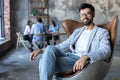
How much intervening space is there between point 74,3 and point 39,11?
1.40 metres

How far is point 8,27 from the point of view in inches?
369

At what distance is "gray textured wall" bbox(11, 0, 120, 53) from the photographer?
32.3 feet

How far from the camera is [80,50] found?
3066mm

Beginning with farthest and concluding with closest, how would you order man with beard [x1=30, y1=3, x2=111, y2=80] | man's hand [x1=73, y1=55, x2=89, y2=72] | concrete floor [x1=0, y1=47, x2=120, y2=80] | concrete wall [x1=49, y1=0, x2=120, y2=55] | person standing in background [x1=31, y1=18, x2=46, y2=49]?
concrete wall [x1=49, y1=0, x2=120, y2=55] < person standing in background [x1=31, y1=18, x2=46, y2=49] < concrete floor [x1=0, y1=47, x2=120, y2=80] < man with beard [x1=30, y1=3, x2=111, y2=80] < man's hand [x1=73, y1=55, x2=89, y2=72]

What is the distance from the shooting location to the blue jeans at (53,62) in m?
2.69

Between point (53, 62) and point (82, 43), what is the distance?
521 mm

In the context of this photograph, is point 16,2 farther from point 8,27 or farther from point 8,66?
point 8,66

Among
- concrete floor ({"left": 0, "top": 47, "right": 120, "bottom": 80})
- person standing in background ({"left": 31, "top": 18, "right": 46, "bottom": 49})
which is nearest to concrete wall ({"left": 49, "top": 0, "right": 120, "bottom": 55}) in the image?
person standing in background ({"left": 31, "top": 18, "right": 46, "bottom": 49})

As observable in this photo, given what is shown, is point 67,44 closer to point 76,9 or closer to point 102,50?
point 102,50

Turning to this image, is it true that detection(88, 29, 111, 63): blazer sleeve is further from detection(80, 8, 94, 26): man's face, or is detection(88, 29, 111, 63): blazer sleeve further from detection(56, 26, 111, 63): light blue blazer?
detection(80, 8, 94, 26): man's face

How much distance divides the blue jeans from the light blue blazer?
187 mm

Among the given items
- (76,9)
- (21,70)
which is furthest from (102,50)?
(76,9)

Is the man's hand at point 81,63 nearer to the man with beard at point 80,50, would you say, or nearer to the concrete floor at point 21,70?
the man with beard at point 80,50

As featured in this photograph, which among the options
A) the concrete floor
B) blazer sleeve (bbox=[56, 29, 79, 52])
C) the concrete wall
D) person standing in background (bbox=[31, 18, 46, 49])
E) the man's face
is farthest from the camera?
the concrete wall
